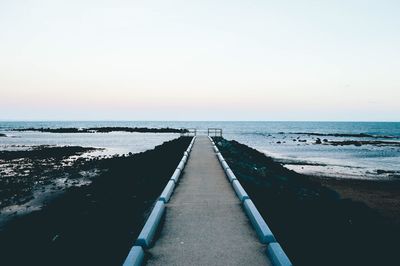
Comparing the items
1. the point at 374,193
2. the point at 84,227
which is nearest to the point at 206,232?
the point at 84,227

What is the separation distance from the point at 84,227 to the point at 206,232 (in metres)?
3.49

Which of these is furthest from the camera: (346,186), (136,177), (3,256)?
(346,186)

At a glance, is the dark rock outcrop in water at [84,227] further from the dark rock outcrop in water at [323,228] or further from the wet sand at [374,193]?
the wet sand at [374,193]

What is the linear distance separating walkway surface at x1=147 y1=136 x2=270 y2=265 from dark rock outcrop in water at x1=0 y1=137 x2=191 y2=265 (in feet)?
2.83

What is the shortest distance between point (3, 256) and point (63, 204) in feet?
13.1

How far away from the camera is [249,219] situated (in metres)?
6.70

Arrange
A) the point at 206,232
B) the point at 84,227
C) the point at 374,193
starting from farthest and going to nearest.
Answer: the point at 374,193, the point at 84,227, the point at 206,232

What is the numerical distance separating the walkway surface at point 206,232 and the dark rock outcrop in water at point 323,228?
2.93 feet

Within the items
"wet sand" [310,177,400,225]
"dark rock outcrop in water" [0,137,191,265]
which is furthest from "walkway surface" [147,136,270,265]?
"wet sand" [310,177,400,225]

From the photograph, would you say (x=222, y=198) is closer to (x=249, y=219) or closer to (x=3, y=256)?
(x=249, y=219)

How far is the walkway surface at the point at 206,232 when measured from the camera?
16.1ft

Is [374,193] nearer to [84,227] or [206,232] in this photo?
[206,232]

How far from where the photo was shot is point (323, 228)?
7.98 metres

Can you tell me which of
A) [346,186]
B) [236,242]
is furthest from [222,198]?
[346,186]
